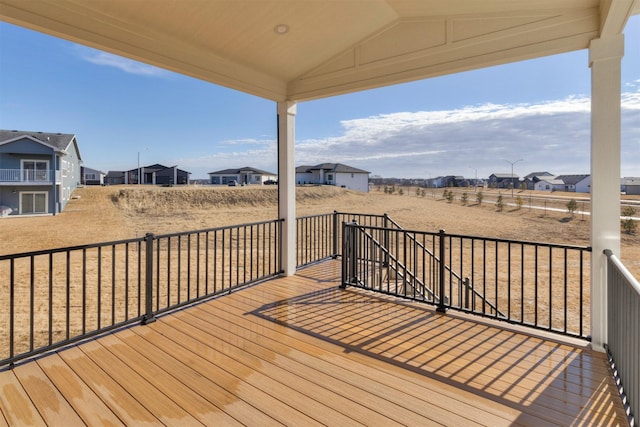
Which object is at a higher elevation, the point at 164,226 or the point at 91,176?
the point at 91,176

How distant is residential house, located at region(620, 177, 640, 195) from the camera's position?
8.54 ft

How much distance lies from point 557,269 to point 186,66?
11.7 m

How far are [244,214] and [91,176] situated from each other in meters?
6.40

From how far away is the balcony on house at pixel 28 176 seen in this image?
3.73m

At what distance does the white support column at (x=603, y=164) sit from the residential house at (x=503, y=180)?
11.7 metres

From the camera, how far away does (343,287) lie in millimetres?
4191

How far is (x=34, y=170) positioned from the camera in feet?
13.1

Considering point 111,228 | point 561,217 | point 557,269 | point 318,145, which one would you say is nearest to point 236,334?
point 111,228

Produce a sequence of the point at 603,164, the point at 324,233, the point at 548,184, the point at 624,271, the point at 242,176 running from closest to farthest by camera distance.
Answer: the point at 624,271
the point at 603,164
the point at 324,233
the point at 548,184
the point at 242,176

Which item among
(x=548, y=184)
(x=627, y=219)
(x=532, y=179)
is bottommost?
(x=627, y=219)

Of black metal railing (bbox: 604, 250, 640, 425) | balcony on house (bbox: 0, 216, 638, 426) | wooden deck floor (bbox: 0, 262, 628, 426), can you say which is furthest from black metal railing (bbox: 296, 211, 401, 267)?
black metal railing (bbox: 604, 250, 640, 425)

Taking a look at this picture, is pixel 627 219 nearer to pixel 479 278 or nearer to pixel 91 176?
pixel 479 278

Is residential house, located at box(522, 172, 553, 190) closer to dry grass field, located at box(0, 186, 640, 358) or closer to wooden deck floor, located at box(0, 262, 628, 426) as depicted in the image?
dry grass field, located at box(0, 186, 640, 358)

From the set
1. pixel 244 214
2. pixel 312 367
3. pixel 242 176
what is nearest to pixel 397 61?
pixel 312 367
